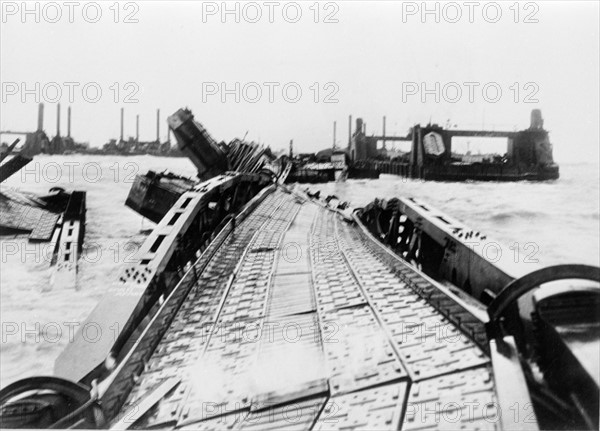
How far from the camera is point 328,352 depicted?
111 inches

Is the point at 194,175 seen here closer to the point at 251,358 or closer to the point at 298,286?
the point at 298,286

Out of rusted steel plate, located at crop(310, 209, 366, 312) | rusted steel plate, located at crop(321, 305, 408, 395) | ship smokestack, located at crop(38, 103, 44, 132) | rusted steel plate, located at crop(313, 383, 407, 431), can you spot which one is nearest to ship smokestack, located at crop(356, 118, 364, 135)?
rusted steel plate, located at crop(310, 209, 366, 312)

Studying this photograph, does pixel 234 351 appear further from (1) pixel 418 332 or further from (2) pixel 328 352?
(1) pixel 418 332

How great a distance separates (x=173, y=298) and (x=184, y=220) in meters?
1.12

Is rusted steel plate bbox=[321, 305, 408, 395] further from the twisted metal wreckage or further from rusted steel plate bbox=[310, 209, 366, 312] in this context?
rusted steel plate bbox=[310, 209, 366, 312]

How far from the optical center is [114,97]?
11.7 ft

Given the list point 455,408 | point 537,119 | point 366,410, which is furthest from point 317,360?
point 537,119

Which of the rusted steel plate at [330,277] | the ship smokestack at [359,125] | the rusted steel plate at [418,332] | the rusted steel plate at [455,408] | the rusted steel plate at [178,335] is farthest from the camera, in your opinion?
the ship smokestack at [359,125]

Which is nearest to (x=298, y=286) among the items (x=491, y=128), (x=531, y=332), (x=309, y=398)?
(x=309, y=398)

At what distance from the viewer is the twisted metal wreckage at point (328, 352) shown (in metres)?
2.34

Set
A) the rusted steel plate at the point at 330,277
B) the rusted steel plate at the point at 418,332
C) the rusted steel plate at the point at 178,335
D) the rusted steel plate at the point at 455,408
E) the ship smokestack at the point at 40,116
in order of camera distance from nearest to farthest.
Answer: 1. the rusted steel plate at the point at 455,408
2. the rusted steel plate at the point at 418,332
3. the rusted steel plate at the point at 178,335
4. the rusted steel plate at the point at 330,277
5. the ship smokestack at the point at 40,116

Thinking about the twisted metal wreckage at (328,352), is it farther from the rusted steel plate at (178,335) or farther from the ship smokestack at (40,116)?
the ship smokestack at (40,116)

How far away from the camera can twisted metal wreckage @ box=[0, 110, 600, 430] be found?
2.34 metres

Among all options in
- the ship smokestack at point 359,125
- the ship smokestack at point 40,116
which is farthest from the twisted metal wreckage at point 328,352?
the ship smokestack at point 359,125
